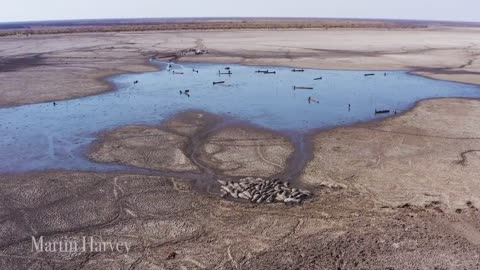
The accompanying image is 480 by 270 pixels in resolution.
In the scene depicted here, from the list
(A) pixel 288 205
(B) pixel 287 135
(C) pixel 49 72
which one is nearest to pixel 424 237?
(A) pixel 288 205

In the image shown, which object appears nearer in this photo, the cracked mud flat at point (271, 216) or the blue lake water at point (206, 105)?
the cracked mud flat at point (271, 216)

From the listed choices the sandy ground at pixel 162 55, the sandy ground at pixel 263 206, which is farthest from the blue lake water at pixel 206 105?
the sandy ground at pixel 162 55

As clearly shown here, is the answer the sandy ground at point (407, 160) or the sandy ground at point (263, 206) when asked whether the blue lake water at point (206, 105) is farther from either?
the sandy ground at point (407, 160)

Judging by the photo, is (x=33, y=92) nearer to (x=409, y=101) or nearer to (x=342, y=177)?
(x=342, y=177)

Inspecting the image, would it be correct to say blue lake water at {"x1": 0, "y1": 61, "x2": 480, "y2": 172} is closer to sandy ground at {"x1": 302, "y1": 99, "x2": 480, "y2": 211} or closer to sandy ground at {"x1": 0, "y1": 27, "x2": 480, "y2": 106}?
sandy ground at {"x1": 302, "y1": 99, "x2": 480, "y2": 211}

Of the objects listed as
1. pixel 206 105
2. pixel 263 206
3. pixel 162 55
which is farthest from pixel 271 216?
pixel 162 55
